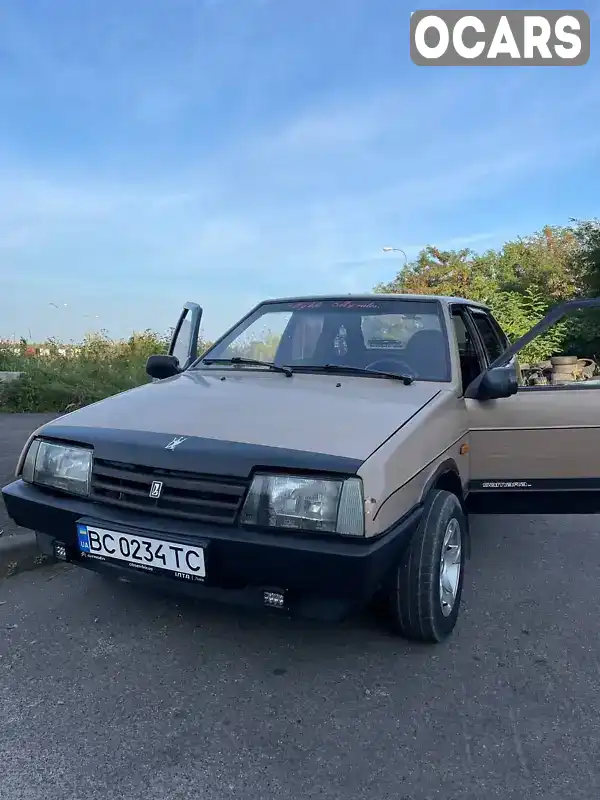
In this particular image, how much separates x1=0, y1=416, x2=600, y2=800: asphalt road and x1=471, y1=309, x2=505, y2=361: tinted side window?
6.16 feet

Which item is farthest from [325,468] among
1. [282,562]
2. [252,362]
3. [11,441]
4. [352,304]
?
[11,441]

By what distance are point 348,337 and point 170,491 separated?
169cm

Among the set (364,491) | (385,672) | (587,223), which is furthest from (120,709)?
(587,223)

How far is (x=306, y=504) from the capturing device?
2244 millimetres

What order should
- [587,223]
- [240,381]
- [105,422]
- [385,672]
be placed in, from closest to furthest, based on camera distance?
[385,672], [105,422], [240,381], [587,223]

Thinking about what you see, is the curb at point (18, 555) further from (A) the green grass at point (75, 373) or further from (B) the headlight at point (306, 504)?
(A) the green grass at point (75, 373)

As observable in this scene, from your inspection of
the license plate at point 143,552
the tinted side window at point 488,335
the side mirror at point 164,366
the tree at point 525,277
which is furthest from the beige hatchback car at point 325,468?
the tree at point 525,277

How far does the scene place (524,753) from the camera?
2066mm

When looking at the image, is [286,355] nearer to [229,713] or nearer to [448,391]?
[448,391]

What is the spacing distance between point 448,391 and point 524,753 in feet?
5.40

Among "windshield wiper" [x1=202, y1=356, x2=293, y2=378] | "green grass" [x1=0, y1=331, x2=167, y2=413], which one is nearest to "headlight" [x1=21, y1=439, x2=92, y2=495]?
"windshield wiper" [x1=202, y1=356, x2=293, y2=378]

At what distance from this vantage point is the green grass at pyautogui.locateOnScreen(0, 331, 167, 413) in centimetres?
890

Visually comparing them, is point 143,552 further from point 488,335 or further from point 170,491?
point 488,335

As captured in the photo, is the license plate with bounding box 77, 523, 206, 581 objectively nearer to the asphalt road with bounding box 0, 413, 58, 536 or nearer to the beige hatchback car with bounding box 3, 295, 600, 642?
the beige hatchback car with bounding box 3, 295, 600, 642
